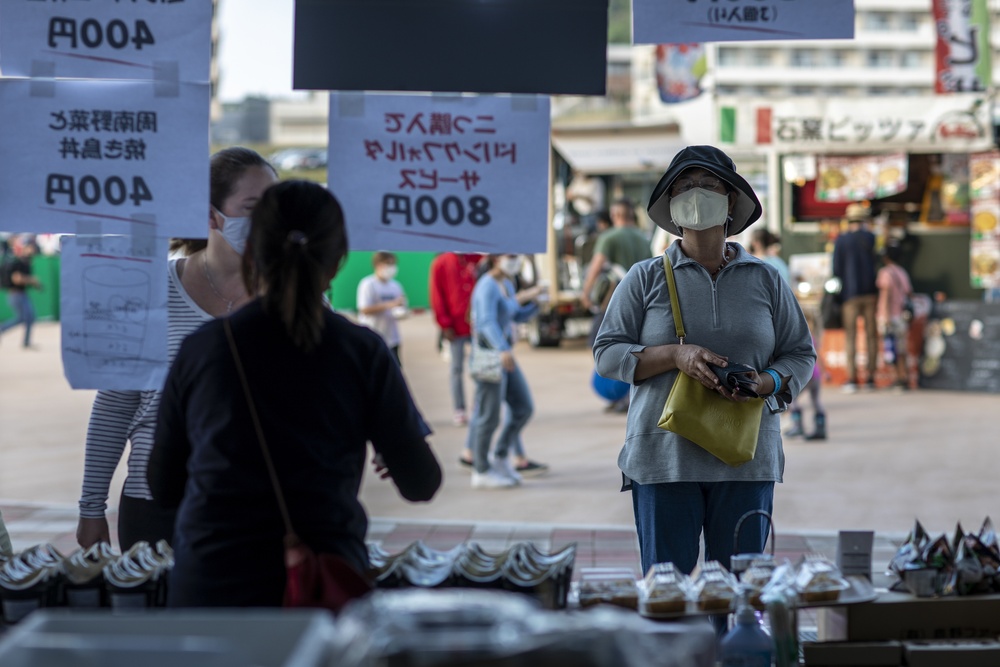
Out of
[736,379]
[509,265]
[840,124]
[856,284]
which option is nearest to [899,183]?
[840,124]

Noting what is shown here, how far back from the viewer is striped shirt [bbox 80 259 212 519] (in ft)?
11.5

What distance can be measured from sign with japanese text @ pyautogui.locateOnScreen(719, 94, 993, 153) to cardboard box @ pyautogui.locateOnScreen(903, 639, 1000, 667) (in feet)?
43.2

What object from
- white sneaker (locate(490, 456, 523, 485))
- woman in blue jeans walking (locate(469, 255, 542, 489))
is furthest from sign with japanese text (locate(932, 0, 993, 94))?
white sneaker (locate(490, 456, 523, 485))

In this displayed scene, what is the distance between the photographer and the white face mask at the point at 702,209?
3.60 metres

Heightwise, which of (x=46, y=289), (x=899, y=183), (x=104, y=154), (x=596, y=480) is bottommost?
(x=596, y=480)

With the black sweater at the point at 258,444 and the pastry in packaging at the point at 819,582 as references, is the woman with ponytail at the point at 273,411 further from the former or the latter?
the pastry in packaging at the point at 819,582

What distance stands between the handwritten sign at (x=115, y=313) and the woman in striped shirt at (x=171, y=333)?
0.05 m

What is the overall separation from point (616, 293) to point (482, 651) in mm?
2242

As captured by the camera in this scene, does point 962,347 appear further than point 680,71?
No

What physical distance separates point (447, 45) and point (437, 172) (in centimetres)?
39

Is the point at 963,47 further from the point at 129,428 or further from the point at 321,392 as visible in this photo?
the point at 321,392

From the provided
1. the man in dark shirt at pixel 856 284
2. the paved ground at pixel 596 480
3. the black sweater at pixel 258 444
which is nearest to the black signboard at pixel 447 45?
the black sweater at pixel 258 444

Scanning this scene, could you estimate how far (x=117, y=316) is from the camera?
144 inches

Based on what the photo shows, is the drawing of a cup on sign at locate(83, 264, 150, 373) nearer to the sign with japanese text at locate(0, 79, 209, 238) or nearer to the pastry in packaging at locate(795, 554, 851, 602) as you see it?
the sign with japanese text at locate(0, 79, 209, 238)
